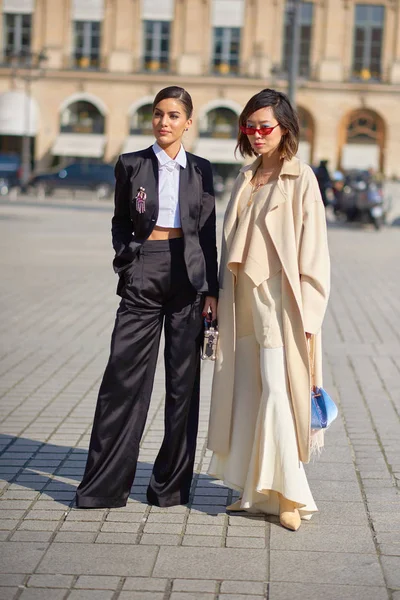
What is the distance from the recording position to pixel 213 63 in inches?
2343

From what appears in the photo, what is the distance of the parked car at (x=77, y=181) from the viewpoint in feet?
157

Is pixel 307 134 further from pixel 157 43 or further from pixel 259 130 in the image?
pixel 259 130

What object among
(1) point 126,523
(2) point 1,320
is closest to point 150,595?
(1) point 126,523

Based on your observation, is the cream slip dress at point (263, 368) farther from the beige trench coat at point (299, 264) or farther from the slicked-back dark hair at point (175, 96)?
the slicked-back dark hair at point (175, 96)

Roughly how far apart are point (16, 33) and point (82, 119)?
5.58 meters

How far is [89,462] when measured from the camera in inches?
201

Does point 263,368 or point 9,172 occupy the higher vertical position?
point 263,368

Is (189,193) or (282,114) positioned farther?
(189,193)

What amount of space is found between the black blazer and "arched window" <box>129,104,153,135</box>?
55.4 meters

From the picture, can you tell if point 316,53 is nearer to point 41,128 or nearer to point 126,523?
point 41,128

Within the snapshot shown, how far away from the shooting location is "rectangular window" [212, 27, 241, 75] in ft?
194

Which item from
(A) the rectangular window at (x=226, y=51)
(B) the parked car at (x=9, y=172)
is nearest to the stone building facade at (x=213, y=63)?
(A) the rectangular window at (x=226, y=51)

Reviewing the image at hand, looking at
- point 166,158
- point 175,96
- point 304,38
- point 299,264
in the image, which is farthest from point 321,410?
point 304,38

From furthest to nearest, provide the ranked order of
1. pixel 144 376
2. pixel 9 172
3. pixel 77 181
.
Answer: pixel 9 172 < pixel 77 181 < pixel 144 376
